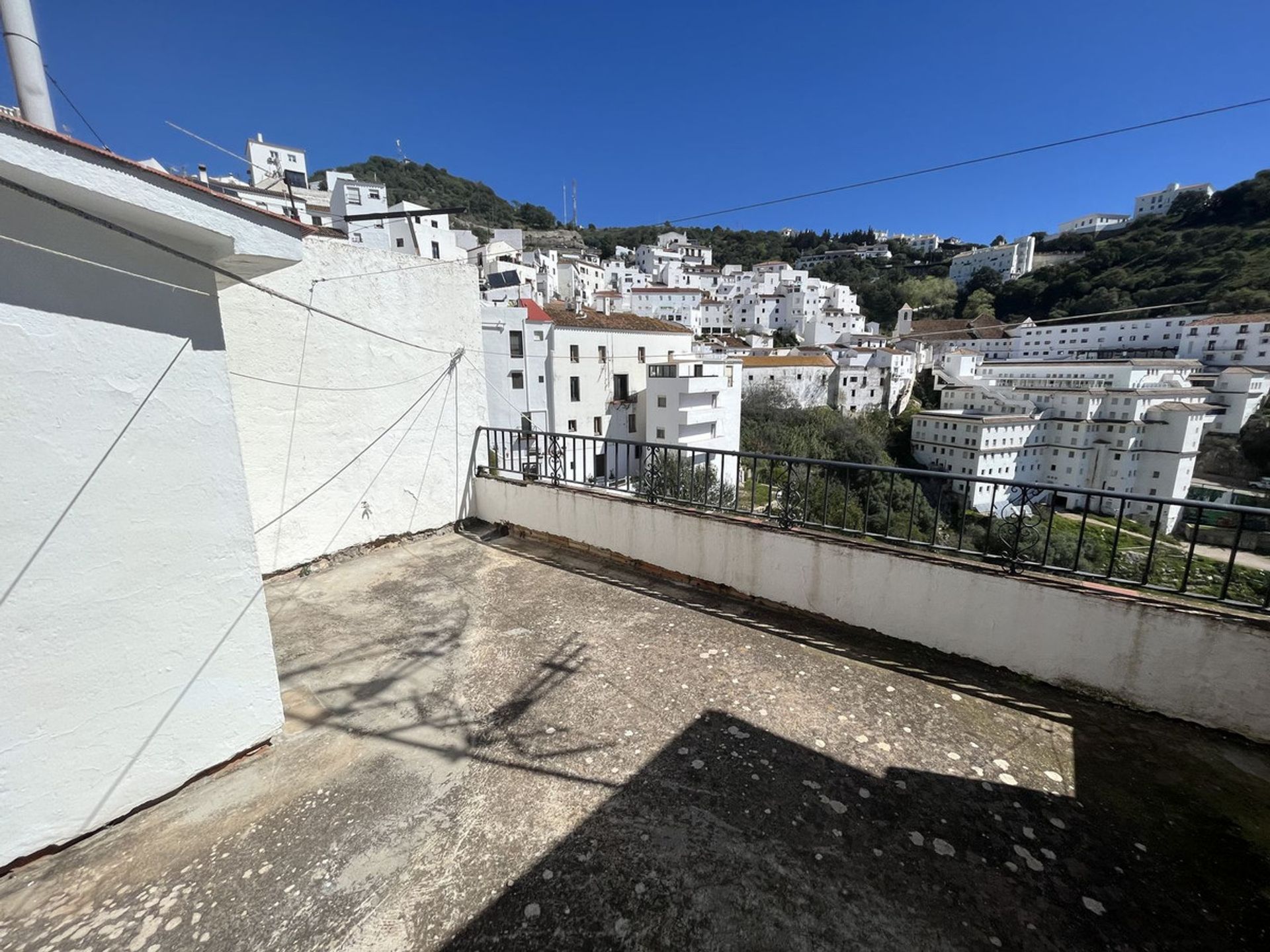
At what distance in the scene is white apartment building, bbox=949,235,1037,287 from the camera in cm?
8244

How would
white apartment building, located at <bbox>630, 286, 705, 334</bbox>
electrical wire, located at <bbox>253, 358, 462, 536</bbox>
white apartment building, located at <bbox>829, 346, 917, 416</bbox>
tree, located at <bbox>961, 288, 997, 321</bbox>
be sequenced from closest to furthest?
electrical wire, located at <bbox>253, 358, 462, 536</bbox>
white apartment building, located at <bbox>829, 346, 917, 416</bbox>
white apartment building, located at <bbox>630, 286, 705, 334</bbox>
tree, located at <bbox>961, 288, 997, 321</bbox>

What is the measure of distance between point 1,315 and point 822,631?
441cm

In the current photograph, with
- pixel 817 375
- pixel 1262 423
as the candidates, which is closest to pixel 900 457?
pixel 817 375

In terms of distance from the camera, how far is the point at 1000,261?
85.1 m

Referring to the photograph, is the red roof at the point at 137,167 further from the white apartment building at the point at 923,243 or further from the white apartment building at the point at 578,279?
the white apartment building at the point at 923,243

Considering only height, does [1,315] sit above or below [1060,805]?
above

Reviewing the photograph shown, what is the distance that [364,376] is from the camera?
192 inches

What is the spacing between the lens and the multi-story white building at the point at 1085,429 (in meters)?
33.8

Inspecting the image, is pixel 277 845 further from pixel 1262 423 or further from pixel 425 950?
pixel 1262 423

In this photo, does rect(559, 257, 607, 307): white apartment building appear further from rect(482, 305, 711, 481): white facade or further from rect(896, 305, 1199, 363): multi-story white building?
rect(896, 305, 1199, 363): multi-story white building

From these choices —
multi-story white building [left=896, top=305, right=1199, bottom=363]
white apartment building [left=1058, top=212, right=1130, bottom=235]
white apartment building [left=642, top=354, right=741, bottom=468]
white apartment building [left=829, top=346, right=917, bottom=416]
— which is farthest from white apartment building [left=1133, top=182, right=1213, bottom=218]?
white apartment building [left=642, top=354, right=741, bottom=468]

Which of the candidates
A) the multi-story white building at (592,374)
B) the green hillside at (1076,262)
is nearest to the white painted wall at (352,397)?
the multi-story white building at (592,374)

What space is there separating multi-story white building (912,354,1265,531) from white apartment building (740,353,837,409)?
8.09m

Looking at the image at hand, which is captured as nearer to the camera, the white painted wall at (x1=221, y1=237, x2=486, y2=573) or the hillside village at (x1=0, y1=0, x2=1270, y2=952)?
the hillside village at (x1=0, y1=0, x2=1270, y2=952)
